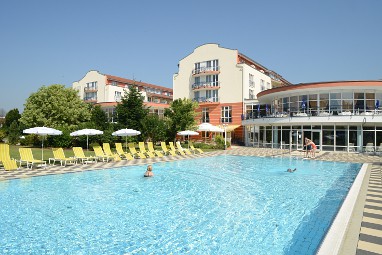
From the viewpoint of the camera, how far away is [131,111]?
3247 centimetres

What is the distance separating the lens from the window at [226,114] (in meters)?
43.2

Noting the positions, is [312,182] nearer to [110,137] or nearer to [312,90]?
[312,90]

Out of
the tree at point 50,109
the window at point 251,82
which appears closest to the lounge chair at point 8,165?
the tree at point 50,109

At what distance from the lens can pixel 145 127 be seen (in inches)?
1239

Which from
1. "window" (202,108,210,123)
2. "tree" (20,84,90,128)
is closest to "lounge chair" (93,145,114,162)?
"tree" (20,84,90,128)

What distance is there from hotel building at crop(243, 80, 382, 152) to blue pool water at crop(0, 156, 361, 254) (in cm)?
1528

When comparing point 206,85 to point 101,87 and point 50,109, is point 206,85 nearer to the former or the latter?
point 50,109

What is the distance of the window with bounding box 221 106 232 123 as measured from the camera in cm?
4325

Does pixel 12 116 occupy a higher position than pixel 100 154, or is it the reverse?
pixel 12 116

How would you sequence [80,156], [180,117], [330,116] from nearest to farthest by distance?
[80,156] → [330,116] → [180,117]

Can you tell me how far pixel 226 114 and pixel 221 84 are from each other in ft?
15.4

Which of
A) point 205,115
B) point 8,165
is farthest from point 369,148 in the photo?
point 8,165

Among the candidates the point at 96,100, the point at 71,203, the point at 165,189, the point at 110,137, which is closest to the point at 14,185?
the point at 71,203

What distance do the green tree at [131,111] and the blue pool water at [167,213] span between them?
1685 centimetres
